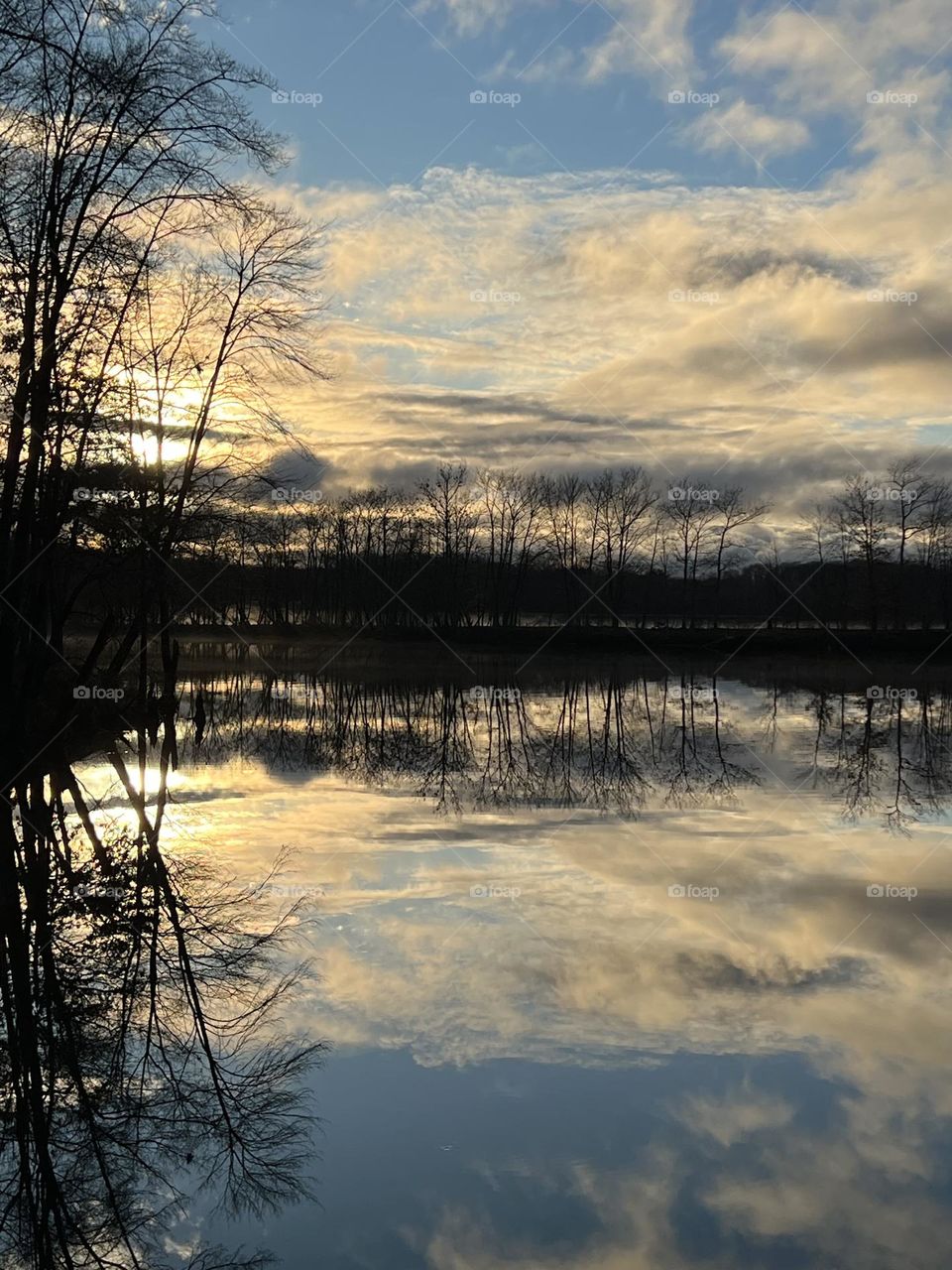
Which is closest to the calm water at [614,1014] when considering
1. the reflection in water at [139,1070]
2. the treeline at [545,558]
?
the reflection in water at [139,1070]

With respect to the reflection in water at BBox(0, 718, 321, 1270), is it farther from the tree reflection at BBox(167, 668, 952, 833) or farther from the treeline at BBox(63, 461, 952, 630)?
the treeline at BBox(63, 461, 952, 630)

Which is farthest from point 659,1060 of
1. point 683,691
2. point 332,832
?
point 683,691

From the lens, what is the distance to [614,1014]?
6309mm

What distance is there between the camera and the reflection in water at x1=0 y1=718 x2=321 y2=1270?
168 inches

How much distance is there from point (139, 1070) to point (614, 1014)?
2.51 m

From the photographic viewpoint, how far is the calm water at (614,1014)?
4207 mm

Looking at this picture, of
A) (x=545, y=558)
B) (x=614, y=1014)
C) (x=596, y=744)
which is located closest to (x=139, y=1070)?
(x=614, y=1014)

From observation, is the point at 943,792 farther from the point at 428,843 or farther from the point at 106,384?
the point at 106,384

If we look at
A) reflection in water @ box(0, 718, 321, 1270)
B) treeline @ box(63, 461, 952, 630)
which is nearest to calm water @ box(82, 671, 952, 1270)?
reflection in water @ box(0, 718, 321, 1270)

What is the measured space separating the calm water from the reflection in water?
0.72ft

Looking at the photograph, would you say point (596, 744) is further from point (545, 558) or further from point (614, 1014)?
point (545, 558)

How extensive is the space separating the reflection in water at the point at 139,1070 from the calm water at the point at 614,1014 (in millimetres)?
218

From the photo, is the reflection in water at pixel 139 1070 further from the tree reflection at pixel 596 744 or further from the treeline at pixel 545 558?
the treeline at pixel 545 558

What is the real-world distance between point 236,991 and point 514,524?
287 ft
